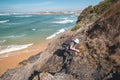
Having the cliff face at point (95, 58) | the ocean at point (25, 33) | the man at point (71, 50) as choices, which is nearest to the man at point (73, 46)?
the man at point (71, 50)

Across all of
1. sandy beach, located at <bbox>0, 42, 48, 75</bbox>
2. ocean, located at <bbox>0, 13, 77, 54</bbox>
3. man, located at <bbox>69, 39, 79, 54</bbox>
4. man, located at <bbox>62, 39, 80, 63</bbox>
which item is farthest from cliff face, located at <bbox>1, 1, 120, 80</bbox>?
ocean, located at <bbox>0, 13, 77, 54</bbox>

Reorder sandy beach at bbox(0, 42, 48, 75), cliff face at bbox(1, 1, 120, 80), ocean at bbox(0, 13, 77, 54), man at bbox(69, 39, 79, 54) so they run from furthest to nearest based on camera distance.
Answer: ocean at bbox(0, 13, 77, 54) < sandy beach at bbox(0, 42, 48, 75) < man at bbox(69, 39, 79, 54) < cliff face at bbox(1, 1, 120, 80)

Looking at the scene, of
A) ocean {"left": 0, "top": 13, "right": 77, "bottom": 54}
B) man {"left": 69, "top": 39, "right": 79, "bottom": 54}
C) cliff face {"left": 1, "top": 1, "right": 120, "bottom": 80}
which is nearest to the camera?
cliff face {"left": 1, "top": 1, "right": 120, "bottom": 80}

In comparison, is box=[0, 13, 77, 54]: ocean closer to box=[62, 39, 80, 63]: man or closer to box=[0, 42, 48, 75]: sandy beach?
box=[0, 42, 48, 75]: sandy beach

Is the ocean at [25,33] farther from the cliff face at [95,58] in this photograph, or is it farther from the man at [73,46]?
the man at [73,46]

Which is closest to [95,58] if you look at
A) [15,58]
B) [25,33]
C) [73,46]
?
[73,46]

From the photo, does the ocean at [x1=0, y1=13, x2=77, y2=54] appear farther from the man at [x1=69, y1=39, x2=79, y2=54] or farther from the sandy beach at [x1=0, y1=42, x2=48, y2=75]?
the man at [x1=69, y1=39, x2=79, y2=54]

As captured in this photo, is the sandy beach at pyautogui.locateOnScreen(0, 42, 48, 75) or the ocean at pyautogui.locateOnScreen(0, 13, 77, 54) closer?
the sandy beach at pyautogui.locateOnScreen(0, 42, 48, 75)

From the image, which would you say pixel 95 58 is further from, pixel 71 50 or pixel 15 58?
pixel 15 58

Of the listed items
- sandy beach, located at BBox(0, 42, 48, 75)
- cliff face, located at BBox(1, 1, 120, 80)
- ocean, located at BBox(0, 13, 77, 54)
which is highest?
Result: cliff face, located at BBox(1, 1, 120, 80)

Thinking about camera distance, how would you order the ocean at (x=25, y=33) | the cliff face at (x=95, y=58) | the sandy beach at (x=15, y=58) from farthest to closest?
the ocean at (x=25, y=33), the sandy beach at (x=15, y=58), the cliff face at (x=95, y=58)

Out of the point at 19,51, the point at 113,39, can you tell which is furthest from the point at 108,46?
the point at 19,51

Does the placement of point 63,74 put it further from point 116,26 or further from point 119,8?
point 119,8

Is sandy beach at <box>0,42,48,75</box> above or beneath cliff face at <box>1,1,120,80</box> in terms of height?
beneath
